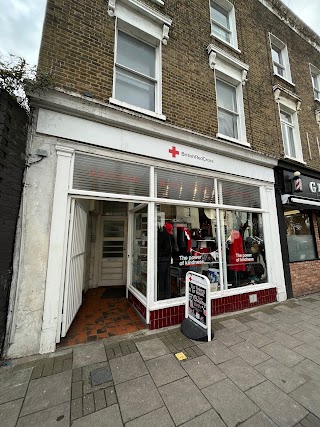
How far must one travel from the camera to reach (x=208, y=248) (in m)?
5.08

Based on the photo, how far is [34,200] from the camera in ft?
11.0

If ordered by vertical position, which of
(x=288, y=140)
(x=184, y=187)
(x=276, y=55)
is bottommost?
(x=184, y=187)

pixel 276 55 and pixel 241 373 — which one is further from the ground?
pixel 276 55

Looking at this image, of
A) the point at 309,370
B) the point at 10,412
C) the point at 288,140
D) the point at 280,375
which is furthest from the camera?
the point at 288,140

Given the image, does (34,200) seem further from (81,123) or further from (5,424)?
(5,424)

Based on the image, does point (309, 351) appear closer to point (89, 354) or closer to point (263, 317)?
point (263, 317)

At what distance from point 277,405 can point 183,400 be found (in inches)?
42.5

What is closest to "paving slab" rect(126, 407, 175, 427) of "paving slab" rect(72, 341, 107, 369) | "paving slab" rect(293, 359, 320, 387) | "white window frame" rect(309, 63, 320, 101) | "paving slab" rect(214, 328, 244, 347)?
"paving slab" rect(72, 341, 107, 369)

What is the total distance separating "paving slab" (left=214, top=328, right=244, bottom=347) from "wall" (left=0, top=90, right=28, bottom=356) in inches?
143

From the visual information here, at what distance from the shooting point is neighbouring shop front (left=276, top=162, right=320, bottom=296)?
631cm

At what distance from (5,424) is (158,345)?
212cm

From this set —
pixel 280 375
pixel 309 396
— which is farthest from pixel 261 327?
pixel 309 396

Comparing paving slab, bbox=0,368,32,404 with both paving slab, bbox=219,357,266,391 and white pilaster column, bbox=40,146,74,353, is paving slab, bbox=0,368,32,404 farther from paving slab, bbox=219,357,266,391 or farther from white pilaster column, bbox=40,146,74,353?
paving slab, bbox=219,357,266,391

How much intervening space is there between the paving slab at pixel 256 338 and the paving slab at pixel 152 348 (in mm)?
1604
